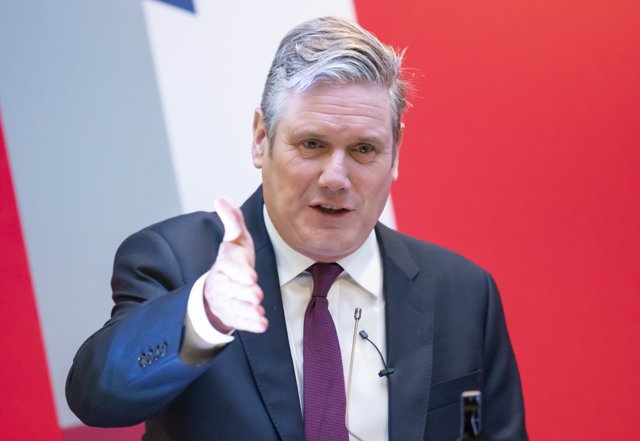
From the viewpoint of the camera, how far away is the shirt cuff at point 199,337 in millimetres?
1433

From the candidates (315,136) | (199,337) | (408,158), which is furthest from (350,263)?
(408,158)

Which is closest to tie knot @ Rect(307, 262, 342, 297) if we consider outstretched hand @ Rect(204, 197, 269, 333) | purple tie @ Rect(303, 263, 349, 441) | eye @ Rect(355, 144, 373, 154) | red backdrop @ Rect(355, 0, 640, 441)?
purple tie @ Rect(303, 263, 349, 441)

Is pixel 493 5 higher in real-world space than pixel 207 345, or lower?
higher

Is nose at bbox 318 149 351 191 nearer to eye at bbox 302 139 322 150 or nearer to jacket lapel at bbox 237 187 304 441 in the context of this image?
eye at bbox 302 139 322 150

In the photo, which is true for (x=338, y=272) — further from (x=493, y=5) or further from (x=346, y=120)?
(x=493, y=5)

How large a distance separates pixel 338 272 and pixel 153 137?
696mm

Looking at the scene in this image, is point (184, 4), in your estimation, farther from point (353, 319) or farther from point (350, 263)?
point (353, 319)

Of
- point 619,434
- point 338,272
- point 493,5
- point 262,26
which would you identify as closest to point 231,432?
point 338,272

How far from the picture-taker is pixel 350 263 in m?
2.01

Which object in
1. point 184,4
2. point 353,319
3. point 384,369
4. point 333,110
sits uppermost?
point 184,4

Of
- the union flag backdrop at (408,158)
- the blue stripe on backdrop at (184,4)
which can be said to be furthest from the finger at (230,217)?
the blue stripe on backdrop at (184,4)

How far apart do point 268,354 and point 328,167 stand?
395mm

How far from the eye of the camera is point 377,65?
6.31ft

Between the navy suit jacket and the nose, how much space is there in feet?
0.73
